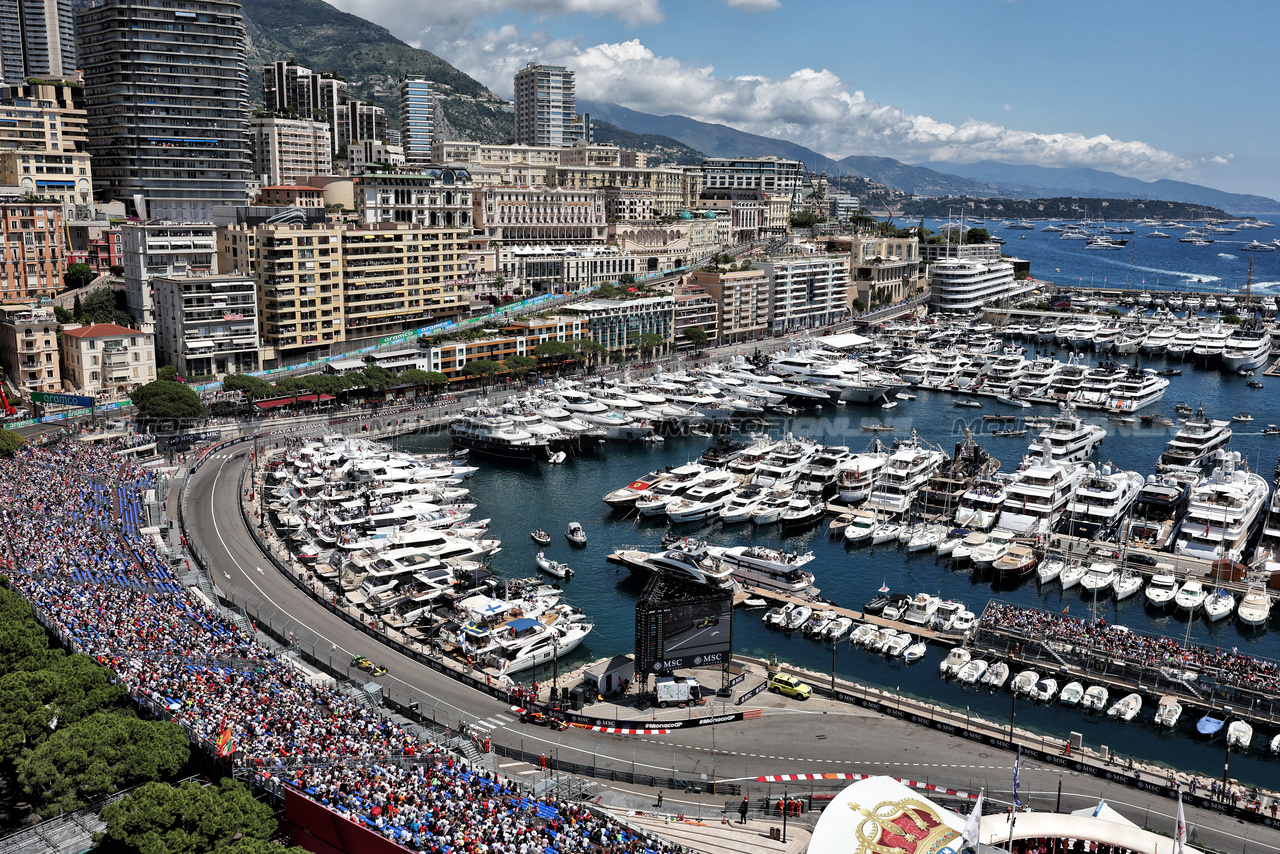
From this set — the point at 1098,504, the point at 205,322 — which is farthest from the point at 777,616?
the point at 205,322

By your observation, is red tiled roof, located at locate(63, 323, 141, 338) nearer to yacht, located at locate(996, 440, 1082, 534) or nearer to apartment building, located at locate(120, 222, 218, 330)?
apartment building, located at locate(120, 222, 218, 330)

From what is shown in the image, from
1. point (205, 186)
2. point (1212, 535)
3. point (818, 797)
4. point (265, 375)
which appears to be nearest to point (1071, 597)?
point (1212, 535)

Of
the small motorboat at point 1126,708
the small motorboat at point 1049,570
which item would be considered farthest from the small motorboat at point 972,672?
the small motorboat at point 1049,570

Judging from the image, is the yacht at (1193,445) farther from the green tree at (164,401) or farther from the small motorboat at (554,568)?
the green tree at (164,401)

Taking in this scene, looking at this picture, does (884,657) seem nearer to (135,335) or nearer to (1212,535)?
(1212,535)

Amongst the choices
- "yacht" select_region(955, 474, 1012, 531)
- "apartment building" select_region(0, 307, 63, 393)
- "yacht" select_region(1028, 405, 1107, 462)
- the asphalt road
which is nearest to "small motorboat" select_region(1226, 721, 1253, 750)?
the asphalt road

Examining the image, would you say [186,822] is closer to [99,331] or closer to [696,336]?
[99,331]

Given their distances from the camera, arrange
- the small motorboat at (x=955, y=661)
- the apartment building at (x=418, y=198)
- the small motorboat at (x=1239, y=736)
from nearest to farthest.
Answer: the small motorboat at (x=1239, y=736)
the small motorboat at (x=955, y=661)
the apartment building at (x=418, y=198)
